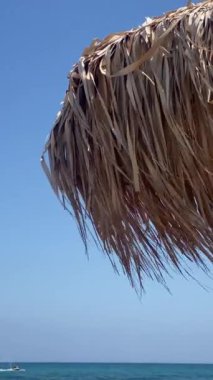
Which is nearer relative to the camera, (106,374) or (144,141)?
(144,141)

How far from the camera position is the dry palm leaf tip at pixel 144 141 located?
190 cm

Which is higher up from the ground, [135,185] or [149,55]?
[149,55]

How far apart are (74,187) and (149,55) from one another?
45 centimetres

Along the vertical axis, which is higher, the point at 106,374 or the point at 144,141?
the point at 106,374

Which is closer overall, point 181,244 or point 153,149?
point 153,149

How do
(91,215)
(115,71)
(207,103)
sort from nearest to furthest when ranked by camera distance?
(207,103)
(115,71)
(91,215)

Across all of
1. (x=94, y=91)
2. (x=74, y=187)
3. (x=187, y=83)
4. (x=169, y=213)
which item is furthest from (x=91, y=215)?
(x=187, y=83)

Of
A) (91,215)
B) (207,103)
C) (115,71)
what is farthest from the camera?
(91,215)

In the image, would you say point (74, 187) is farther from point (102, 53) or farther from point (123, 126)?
point (102, 53)

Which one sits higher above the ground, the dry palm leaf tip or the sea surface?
the sea surface

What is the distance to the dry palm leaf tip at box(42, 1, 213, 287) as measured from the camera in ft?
6.23

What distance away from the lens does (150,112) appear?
1923 millimetres

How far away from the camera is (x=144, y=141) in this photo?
1.93m

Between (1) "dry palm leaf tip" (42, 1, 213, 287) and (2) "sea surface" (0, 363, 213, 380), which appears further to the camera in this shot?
(2) "sea surface" (0, 363, 213, 380)
